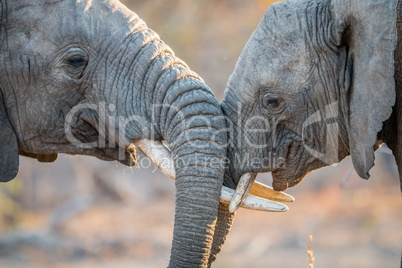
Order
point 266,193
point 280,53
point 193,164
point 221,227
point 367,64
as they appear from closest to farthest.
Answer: point 367,64
point 193,164
point 280,53
point 221,227
point 266,193

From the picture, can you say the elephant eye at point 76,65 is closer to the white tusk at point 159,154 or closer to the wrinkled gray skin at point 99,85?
the wrinkled gray skin at point 99,85

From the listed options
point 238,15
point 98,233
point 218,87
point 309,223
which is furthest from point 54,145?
point 238,15

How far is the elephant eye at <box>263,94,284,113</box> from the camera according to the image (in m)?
4.86

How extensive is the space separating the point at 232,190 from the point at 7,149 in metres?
1.54

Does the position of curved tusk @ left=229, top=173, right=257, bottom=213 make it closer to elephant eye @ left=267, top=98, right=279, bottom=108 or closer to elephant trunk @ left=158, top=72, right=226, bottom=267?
elephant trunk @ left=158, top=72, right=226, bottom=267

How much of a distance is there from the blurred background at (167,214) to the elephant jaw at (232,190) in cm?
440

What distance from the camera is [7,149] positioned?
4812 millimetres

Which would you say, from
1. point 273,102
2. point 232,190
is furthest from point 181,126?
point 273,102

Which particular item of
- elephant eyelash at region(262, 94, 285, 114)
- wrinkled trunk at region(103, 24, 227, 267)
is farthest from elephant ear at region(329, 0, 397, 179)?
wrinkled trunk at region(103, 24, 227, 267)

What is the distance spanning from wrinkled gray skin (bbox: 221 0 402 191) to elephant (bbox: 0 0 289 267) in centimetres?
30

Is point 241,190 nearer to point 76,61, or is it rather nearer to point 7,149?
point 76,61

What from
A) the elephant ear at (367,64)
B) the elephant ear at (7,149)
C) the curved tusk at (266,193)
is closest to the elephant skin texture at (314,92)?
the elephant ear at (367,64)

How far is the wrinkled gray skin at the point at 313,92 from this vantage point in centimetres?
438

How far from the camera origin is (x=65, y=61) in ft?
15.5
